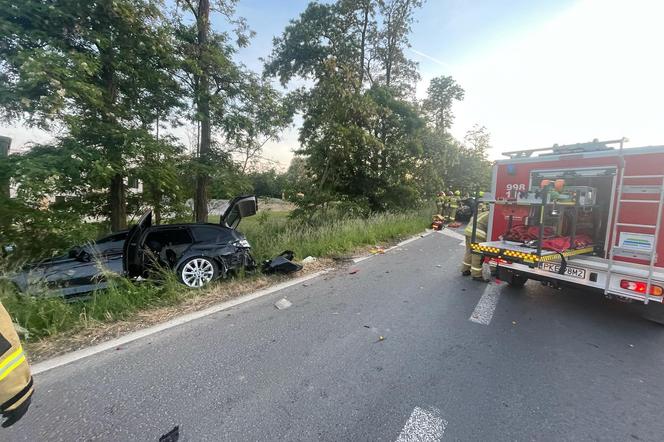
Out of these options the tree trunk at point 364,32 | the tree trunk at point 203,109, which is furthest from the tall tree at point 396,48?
the tree trunk at point 203,109

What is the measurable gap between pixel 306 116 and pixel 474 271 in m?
11.3

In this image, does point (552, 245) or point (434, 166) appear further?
point (434, 166)

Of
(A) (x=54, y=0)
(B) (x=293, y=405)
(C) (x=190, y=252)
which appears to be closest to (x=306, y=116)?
(A) (x=54, y=0)

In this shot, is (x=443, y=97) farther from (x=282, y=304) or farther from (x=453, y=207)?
(x=282, y=304)

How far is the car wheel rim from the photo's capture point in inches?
183

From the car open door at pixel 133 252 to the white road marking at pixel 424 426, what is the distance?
180 inches

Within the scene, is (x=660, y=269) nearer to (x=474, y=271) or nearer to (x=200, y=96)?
(x=474, y=271)

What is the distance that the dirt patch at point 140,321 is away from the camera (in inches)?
114

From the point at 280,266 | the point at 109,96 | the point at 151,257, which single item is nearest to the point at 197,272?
the point at 151,257

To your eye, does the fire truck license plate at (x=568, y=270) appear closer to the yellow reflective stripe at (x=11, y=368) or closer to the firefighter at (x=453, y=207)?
the yellow reflective stripe at (x=11, y=368)

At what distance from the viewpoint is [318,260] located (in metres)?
6.56

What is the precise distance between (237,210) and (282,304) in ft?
7.85

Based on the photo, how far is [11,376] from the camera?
133 centimetres

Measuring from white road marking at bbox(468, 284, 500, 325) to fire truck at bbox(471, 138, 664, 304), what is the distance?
41 centimetres
